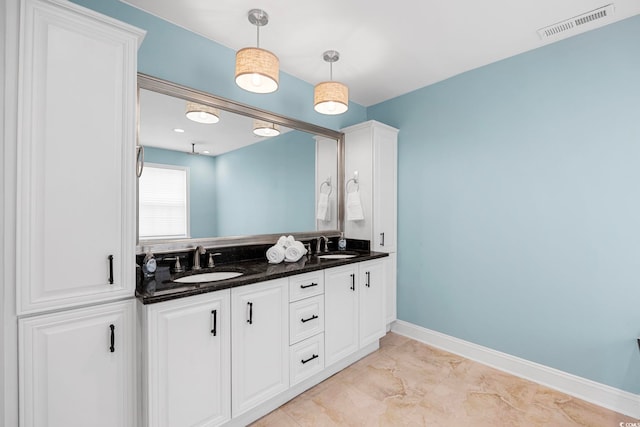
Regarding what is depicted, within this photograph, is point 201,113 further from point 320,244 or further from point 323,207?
point 320,244

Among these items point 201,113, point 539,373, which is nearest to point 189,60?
point 201,113

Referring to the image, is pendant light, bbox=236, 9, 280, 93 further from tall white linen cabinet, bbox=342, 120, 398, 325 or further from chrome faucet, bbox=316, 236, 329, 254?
chrome faucet, bbox=316, 236, 329, 254

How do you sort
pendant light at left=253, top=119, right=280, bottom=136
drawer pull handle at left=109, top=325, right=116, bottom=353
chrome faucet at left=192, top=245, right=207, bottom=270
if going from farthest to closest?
pendant light at left=253, top=119, right=280, bottom=136, chrome faucet at left=192, top=245, right=207, bottom=270, drawer pull handle at left=109, top=325, right=116, bottom=353

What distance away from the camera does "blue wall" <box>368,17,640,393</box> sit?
6.36 ft

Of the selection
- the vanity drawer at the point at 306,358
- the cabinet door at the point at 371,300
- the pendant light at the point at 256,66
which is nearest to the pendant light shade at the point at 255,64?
the pendant light at the point at 256,66

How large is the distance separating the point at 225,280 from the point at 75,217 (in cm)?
74

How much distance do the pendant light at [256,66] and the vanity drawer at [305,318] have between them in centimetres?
145

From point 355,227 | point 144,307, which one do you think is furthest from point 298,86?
point 144,307

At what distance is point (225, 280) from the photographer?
1639 mm

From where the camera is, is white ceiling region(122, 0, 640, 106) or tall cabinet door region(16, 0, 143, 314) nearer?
tall cabinet door region(16, 0, 143, 314)

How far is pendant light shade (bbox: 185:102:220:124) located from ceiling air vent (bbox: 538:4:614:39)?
2395 mm

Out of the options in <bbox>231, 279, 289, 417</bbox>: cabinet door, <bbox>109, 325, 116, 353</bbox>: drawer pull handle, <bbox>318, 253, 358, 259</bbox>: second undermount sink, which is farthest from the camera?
<bbox>318, 253, 358, 259</bbox>: second undermount sink

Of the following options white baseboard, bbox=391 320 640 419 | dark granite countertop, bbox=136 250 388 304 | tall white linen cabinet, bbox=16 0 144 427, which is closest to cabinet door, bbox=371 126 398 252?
dark granite countertop, bbox=136 250 388 304

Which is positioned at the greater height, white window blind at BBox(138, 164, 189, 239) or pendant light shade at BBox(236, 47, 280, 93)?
pendant light shade at BBox(236, 47, 280, 93)
